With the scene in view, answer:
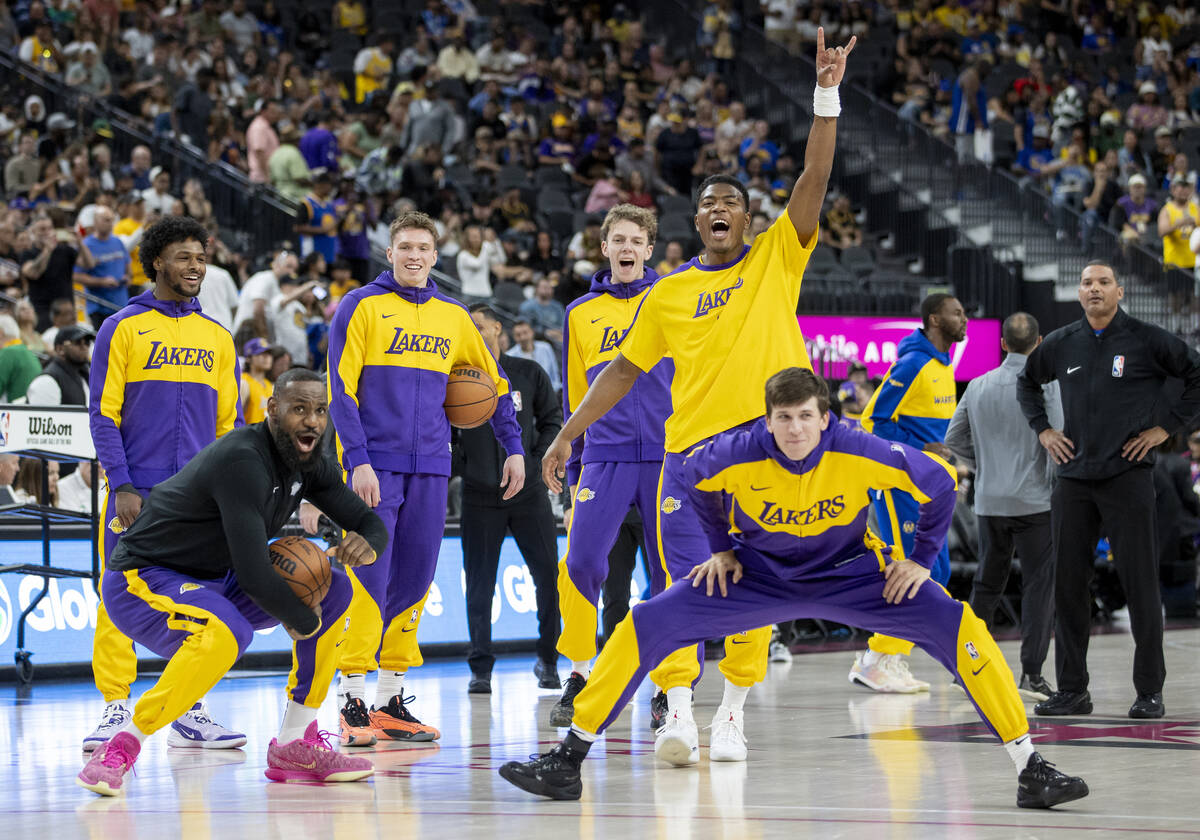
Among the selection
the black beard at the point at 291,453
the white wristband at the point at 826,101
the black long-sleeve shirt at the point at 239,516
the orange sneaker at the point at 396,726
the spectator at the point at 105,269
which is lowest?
the orange sneaker at the point at 396,726

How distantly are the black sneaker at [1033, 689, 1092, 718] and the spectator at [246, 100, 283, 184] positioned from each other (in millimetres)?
13092

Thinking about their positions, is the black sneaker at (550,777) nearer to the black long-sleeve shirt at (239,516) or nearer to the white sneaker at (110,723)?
the black long-sleeve shirt at (239,516)

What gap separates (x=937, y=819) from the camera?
5156 mm

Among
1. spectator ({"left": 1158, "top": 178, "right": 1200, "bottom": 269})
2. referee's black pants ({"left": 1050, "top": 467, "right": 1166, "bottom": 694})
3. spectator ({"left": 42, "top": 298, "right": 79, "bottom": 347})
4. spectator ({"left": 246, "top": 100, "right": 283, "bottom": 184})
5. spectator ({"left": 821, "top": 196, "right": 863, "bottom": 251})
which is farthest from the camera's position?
spectator ({"left": 821, "top": 196, "right": 863, "bottom": 251})

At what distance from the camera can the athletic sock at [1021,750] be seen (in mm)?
5355

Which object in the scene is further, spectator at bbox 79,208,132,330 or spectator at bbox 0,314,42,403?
spectator at bbox 79,208,132,330

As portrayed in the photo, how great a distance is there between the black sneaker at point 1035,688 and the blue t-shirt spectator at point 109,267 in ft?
31.6

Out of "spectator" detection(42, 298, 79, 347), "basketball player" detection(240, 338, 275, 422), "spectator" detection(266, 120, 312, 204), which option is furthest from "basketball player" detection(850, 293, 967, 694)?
"spectator" detection(266, 120, 312, 204)

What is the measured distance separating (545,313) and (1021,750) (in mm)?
12670

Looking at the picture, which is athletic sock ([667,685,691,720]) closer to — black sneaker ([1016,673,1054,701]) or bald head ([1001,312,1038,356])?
black sneaker ([1016,673,1054,701])

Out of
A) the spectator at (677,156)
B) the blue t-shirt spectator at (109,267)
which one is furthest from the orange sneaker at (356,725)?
the spectator at (677,156)

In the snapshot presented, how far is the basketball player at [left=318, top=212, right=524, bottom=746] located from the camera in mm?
7328

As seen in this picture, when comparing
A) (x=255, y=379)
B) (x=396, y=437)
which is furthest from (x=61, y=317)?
(x=396, y=437)

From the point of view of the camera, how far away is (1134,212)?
73.9 feet
